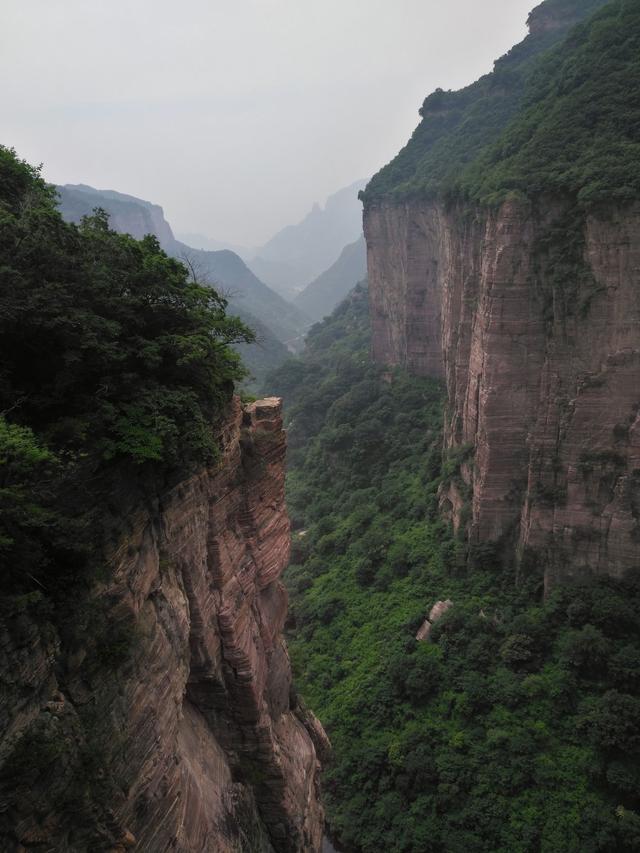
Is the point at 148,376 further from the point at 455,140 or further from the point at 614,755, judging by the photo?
the point at 455,140

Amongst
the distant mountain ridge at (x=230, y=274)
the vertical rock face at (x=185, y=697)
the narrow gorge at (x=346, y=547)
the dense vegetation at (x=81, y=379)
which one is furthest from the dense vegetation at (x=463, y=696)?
the distant mountain ridge at (x=230, y=274)

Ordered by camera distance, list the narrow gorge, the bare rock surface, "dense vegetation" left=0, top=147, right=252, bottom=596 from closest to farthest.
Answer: "dense vegetation" left=0, top=147, right=252, bottom=596 < the narrow gorge < the bare rock surface

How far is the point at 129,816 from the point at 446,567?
2425cm

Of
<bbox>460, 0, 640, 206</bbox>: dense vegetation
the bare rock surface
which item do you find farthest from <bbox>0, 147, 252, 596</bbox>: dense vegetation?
the bare rock surface

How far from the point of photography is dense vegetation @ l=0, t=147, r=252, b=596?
22.4 ft

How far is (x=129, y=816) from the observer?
24.5 feet

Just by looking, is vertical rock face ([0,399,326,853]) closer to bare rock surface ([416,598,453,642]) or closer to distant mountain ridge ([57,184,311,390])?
bare rock surface ([416,598,453,642])

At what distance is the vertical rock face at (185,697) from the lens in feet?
20.6

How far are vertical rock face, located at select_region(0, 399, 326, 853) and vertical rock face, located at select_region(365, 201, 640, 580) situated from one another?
13.6m

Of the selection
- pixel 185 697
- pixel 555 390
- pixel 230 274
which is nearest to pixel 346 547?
pixel 555 390

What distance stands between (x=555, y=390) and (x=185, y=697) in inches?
732

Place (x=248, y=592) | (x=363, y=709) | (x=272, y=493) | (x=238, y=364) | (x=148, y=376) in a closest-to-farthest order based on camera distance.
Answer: (x=148, y=376), (x=238, y=364), (x=248, y=592), (x=272, y=493), (x=363, y=709)

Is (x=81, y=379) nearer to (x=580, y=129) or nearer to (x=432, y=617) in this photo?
(x=432, y=617)

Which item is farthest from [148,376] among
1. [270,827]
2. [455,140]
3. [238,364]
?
A: [455,140]
